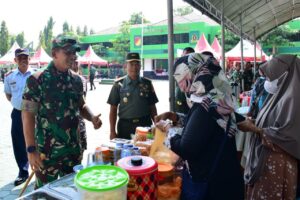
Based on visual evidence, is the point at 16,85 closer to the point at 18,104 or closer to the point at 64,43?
the point at 18,104

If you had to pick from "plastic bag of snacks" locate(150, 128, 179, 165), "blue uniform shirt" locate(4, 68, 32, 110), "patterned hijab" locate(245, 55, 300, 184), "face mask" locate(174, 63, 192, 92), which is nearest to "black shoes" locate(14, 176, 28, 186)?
"blue uniform shirt" locate(4, 68, 32, 110)

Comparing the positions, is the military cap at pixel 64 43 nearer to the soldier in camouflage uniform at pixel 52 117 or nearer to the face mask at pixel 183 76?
the soldier in camouflage uniform at pixel 52 117

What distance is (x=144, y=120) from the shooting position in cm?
372

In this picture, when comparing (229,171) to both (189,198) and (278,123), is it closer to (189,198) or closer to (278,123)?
(189,198)

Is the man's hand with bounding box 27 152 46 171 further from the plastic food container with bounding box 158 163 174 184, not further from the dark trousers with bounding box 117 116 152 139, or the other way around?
the dark trousers with bounding box 117 116 152 139

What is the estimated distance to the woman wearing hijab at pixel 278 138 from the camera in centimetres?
243

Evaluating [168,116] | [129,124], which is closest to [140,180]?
[168,116]

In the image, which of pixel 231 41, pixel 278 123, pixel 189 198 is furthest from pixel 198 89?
pixel 231 41

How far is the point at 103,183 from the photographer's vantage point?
1.31 meters

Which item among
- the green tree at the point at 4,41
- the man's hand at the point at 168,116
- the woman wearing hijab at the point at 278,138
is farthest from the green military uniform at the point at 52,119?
the green tree at the point at 4,41

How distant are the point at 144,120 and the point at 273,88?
5.22ft

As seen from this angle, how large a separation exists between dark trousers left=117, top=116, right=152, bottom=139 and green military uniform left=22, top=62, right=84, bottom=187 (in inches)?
43.2

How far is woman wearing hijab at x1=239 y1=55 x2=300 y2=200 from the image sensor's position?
7.98ft

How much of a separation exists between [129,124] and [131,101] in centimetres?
28
